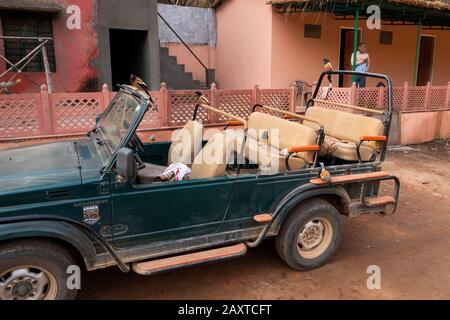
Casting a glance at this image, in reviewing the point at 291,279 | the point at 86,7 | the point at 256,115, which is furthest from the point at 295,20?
the point at 291,279

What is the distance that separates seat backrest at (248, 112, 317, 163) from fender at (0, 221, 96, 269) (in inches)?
81.2

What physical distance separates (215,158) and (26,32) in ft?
28.5

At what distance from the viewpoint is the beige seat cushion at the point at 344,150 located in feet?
14.5

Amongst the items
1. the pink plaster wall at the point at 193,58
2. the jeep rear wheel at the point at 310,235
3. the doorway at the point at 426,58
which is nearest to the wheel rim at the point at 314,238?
the jeep rear wheel at the point at 310,235

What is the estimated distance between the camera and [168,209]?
3.32 m

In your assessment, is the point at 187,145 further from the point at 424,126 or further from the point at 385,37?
the point at 385,37

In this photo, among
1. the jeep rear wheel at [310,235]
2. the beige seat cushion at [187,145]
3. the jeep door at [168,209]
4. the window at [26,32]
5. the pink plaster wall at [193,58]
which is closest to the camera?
the jeep door at [168,209]

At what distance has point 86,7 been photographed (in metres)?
10.4

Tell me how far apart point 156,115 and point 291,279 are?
4692 mm

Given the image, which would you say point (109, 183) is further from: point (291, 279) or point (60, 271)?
point (291, 279)

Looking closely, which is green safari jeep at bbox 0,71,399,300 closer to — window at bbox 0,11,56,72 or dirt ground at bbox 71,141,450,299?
dirt ground at bbox 71,141,450,299

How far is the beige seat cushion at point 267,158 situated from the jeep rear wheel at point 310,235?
0.41 m

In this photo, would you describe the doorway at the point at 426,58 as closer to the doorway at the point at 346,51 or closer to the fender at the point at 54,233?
the doorway at the point at 346,51

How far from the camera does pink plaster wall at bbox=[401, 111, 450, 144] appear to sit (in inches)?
417
